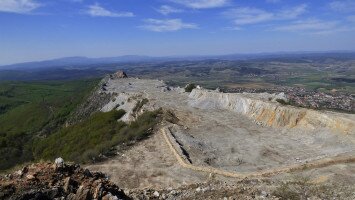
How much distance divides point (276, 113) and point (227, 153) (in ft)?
39.7

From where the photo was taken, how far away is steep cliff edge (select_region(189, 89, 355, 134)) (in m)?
34.8

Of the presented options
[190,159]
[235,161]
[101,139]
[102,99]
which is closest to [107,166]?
[190,159]

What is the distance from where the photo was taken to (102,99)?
79.2 meters

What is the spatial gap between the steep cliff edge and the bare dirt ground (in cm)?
97

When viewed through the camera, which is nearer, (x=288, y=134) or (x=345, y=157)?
(x=345, y=157)

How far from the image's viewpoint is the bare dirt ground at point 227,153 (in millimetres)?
25359

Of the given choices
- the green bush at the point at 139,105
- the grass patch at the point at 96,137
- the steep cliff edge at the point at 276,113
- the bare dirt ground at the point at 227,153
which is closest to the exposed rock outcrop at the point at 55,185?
the bare dirt ground at the point at 227,153

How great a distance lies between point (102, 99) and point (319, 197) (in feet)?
213

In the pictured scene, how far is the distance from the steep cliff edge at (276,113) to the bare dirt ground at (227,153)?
38.0 inches

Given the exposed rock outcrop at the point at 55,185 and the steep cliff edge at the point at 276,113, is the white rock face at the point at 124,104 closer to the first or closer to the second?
the steep cliff edge at the point at 276,113

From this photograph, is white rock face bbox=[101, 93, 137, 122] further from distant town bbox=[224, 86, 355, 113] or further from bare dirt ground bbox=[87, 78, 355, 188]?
distant town bbox=[224, 86, 355, 113]

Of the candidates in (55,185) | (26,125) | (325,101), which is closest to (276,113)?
(55,185)

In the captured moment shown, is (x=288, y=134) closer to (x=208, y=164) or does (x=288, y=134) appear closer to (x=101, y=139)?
(x=208, y=164)

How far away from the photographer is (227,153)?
31.5 m
